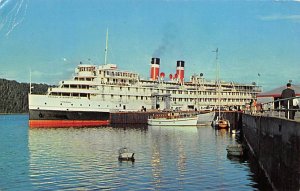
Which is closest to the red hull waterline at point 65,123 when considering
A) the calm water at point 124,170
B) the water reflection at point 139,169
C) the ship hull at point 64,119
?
the ship hull at point 64,119

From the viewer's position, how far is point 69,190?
23141 mm

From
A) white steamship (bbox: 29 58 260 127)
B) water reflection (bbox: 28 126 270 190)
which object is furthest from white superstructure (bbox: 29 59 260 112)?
water reflection (bbox: 28 126 270 190)

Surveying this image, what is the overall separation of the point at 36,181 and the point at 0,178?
274 centimetres

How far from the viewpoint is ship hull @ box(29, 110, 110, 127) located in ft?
299

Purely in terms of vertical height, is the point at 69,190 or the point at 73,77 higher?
the point at 73,77

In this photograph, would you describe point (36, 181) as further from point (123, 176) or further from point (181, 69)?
point (181, 69)

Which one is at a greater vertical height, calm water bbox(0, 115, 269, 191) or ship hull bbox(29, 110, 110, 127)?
ship hull bbox(29, 110, 110, 127)

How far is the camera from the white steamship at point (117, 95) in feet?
304

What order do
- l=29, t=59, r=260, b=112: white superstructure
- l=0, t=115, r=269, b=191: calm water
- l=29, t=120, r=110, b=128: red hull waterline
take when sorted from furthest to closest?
l=29, t=59, r=260, b=112: white superstructure < l=29, t=120, r=110, b=128: red hull waterline < l=0, t=115, r=269, b=191: calm water

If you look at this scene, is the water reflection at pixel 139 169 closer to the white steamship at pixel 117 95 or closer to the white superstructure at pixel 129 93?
the white steamship at pixel 117 95

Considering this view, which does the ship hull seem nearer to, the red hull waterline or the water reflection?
the red hull waterline

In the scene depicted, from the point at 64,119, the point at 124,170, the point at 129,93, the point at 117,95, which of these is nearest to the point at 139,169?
the point at 124,170

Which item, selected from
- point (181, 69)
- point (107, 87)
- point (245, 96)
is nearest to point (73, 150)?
point (107, 87)

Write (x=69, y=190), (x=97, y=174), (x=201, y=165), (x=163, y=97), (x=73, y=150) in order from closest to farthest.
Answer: (x=69, y=190)
(x=97, y=174)
(x=201, y=165)
(x=73, y=150)
(x=163, y=97)
